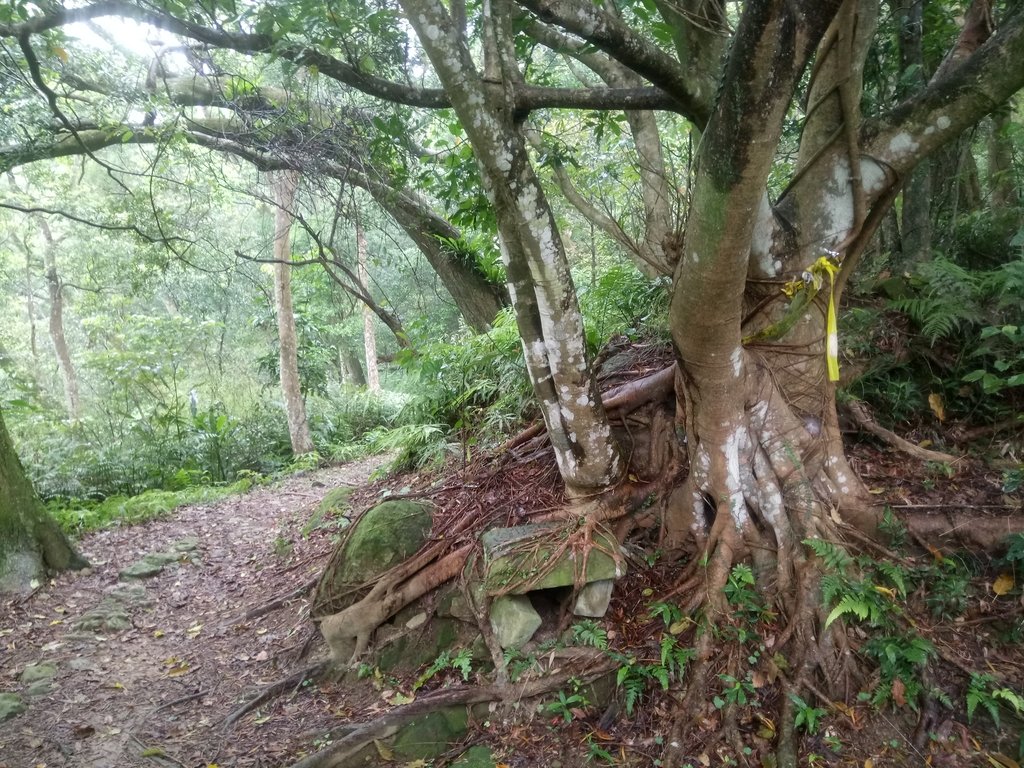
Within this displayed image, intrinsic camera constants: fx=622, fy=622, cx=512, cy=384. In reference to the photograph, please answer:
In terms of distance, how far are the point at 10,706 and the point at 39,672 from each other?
1.68 ft

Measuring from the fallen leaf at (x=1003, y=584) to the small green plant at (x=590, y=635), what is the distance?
2.32m

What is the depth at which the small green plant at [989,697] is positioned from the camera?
3.18 meters

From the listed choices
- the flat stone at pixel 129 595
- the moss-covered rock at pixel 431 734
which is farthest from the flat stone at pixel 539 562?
the flat stone at pixel 129 595

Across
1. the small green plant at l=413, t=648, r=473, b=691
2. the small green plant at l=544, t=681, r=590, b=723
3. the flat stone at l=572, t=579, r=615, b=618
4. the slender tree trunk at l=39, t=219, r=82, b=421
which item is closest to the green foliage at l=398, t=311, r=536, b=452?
the flat stone at l=572, t=579, r=615, b=618

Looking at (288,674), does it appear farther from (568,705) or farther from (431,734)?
(568,705)

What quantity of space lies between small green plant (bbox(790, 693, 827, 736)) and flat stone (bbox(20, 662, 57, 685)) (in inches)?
213

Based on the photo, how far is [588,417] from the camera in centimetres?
418

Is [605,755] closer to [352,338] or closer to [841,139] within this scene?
[841,139]

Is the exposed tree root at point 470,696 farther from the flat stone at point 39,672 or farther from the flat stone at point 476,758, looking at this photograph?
Answer: the flat stone at point 39,672

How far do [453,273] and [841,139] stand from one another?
5.52m

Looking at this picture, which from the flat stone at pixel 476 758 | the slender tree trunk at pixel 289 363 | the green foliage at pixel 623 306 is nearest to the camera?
the flat stone at pixel 476 758

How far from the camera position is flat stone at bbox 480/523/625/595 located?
425 centimetres

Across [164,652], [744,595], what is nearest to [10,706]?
[164,652]

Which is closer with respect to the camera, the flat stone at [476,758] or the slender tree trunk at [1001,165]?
the flat stone at [476,758]
